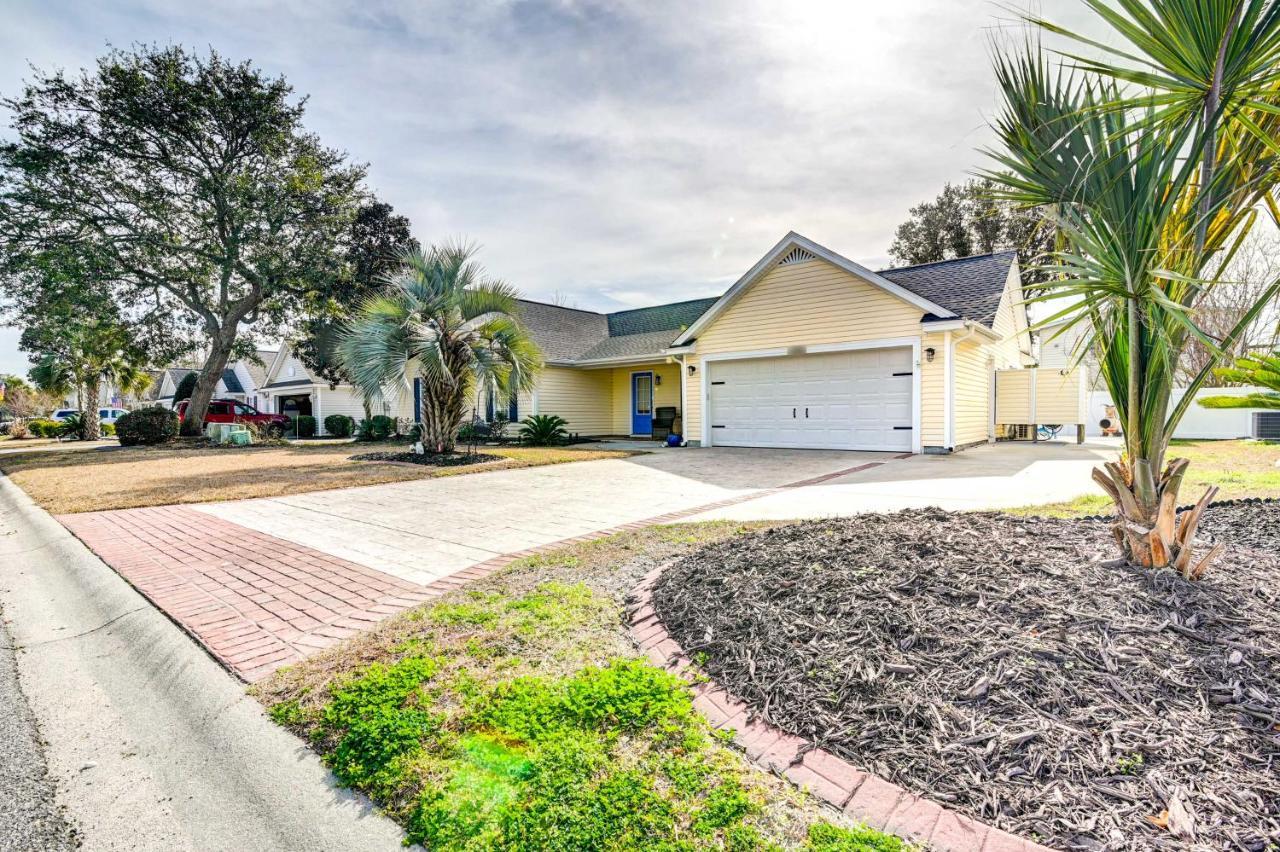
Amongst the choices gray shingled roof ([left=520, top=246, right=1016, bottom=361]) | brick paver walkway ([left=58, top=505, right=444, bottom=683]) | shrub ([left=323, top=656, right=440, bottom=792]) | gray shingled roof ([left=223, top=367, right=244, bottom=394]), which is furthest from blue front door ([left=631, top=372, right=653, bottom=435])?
gray shingled roof ([left=223, top=367, right=244, bottom=394])

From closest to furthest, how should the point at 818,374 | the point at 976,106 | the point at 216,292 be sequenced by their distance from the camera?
the point at 976,106, the point at 818,374, the point at 216,292

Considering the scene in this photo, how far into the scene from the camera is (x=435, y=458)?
11797mm


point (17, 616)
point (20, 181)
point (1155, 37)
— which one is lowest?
point (17, 616)

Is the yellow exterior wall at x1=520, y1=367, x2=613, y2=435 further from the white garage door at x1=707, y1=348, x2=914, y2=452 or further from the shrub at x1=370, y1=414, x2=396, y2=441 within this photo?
the white garage door at x1=707, y1=348, x2=914, y2=452

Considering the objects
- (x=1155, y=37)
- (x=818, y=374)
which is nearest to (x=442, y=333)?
(x=818, y=374)

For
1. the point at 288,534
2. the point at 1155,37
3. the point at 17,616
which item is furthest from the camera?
the point at 288,534

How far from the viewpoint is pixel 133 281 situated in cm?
1792

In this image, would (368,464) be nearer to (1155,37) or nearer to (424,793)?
(424,793)

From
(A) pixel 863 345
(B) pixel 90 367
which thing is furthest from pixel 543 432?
(B) pixel 90 367

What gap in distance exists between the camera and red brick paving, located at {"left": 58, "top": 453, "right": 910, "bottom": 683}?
118 inches

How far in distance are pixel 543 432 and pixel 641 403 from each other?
4.18 m

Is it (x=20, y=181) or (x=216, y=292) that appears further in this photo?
(x=216, y=292)

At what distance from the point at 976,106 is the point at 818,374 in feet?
34.6

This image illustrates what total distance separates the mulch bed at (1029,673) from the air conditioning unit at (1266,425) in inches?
688
